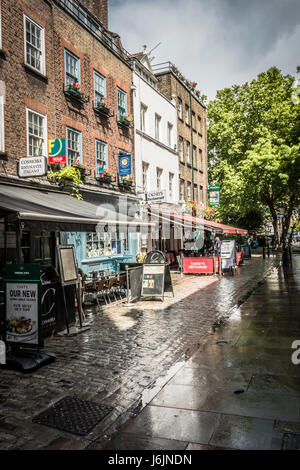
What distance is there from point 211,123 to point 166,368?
35.1 meters

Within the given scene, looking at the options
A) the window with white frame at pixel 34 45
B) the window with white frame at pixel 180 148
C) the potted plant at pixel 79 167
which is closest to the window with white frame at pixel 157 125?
the window with white frame at pixel 180 148

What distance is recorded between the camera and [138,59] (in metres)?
21.0

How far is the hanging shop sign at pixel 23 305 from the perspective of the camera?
5543 mm

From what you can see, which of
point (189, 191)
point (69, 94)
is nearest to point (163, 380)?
point (69, 94)

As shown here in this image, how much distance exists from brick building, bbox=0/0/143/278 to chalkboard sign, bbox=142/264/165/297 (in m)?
4.01

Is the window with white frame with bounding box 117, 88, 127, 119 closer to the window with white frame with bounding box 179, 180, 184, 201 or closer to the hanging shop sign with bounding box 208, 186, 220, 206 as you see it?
the window with white frame with bounding box 179, 180, 184, 201

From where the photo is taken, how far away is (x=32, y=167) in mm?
10633

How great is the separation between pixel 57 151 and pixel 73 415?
9.91m

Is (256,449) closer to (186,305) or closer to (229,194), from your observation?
(186,305)

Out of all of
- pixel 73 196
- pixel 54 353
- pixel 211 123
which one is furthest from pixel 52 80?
pixel 211 123

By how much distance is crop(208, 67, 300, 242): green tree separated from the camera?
2947 cm

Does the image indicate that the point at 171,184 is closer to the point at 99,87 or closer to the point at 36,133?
the point at 99,87

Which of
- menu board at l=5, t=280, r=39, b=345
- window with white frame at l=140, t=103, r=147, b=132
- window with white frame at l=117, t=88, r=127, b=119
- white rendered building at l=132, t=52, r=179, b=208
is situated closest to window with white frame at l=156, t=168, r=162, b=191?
white rendered building at l=132, t=52, r=179, b=208
